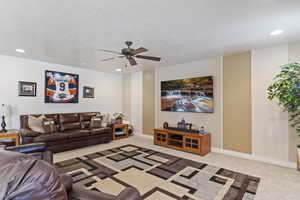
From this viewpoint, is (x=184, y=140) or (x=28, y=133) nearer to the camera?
(x=28, y=133)

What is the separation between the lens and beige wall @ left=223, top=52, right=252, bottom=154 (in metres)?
3.58

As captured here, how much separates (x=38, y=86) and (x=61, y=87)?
1.94 ft

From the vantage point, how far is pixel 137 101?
19.9ft

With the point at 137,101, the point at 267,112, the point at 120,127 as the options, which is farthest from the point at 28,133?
the point at 267,112

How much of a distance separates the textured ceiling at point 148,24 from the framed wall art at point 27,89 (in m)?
0.92

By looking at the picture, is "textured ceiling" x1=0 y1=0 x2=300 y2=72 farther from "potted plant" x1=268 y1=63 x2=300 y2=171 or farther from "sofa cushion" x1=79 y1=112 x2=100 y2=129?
"sofa cushion" x1=79 y1=112 x2=100 y2=129

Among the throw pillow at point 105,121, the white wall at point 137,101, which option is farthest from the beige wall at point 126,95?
the throw pillow at point 105,121

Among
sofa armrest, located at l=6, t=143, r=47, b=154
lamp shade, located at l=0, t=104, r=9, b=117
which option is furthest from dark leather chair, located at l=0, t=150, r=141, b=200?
lamp shade, located at l=0, t=104, r=9, b=117

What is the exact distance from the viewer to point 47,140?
3668mm

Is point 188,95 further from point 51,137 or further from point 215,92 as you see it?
point 51,137

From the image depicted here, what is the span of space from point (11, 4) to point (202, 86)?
4032mm

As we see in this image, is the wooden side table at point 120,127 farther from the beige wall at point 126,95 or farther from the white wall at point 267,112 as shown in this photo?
the white wall at point 267,112

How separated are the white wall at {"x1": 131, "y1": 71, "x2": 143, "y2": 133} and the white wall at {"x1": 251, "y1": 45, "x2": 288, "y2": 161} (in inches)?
143

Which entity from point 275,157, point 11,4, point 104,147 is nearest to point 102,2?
point 11,4
